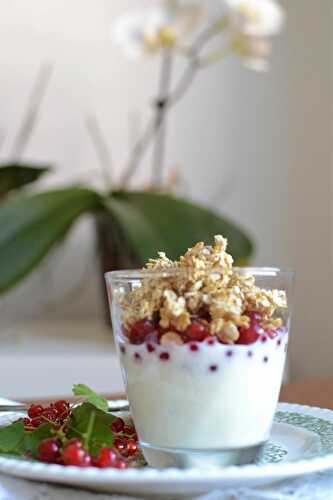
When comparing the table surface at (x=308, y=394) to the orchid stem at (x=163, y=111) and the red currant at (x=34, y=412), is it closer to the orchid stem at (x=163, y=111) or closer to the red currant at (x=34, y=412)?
the red currant at (x=34, y=412)

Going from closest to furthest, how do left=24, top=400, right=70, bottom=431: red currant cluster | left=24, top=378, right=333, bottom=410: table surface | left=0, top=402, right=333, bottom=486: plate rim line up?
left=0, top=402, right=333, bottom=486: plate rim < left=24, top=400, right=70, bottom=431: red currant cluster < left=24, top=378, right=333, bottom=410: table surface

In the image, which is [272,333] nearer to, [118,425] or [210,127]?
[118,425]

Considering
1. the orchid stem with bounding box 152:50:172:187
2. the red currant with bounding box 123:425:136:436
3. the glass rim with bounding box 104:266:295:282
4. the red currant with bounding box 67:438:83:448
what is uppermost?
the orchid stem with bounding box 152:50:172:187

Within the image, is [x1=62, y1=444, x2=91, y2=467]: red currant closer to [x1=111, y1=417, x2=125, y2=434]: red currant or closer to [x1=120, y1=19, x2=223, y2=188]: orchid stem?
[x1=111, y1=417, x2=125, y2=434]: red currant

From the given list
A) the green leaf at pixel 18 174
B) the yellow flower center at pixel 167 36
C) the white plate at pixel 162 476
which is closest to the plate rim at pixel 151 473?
the white plate at pixel 162 476

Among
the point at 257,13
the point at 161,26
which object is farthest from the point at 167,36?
the point at 257,13

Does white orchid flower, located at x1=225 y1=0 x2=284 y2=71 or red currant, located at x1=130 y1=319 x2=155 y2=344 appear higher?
white orchid flower, located at x1=225 y1=0 x2=284 y2=71

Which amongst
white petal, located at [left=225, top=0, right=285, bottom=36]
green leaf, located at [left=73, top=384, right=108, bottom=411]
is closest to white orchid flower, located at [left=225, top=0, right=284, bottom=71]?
white petal, located at [left=225, top=0, right=285, bottom=36]
